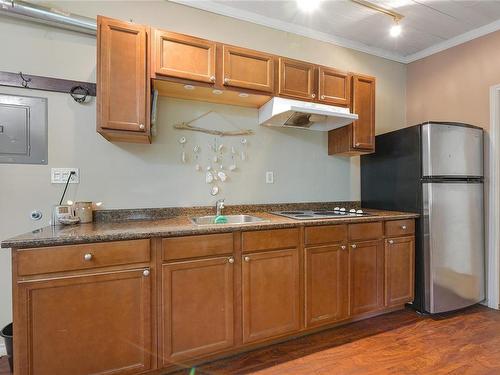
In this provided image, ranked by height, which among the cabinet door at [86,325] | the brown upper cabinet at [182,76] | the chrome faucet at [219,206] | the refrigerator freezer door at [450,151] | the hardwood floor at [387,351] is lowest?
the hardwood floor at [387,351]

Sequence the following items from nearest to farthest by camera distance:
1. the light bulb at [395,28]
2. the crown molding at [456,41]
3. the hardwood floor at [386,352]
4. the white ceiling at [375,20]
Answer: the hardwood floor at [386,352] < the white ceiling at [375,20] < the light bulb at [395,28] < the crown molding at [456,41]

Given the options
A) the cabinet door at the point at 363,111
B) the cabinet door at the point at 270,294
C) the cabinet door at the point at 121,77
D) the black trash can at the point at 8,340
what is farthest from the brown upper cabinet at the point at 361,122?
the black trash can at the point at 8,340

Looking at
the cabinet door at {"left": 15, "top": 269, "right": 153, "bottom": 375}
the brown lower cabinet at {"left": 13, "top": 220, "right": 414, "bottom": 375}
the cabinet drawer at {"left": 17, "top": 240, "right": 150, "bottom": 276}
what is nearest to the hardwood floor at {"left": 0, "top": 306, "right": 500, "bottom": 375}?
the brown lower cabinet at {"left": 13, "top": 220, "right": 414, "bottom": 375}

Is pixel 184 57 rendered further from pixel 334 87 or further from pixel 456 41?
pixel 456 41

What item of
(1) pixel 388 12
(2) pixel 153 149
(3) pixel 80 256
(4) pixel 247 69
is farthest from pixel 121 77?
(1) pixel 388 12

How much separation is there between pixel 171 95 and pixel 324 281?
6.39 ft

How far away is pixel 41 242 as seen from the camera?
1.33 metres

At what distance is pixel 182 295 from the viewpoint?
5.37 feet

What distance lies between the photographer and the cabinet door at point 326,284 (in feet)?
6.62

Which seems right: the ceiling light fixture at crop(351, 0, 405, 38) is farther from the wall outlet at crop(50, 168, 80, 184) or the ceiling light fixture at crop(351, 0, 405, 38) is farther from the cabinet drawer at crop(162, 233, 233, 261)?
the wall outlet at crop(50, 168, 80, 184)

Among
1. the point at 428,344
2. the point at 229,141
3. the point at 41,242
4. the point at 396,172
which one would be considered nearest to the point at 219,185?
the point at 229,141

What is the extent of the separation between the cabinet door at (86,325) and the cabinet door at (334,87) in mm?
2093

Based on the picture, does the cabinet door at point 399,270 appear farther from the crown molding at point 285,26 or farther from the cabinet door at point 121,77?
the cabinet door at point 121,77

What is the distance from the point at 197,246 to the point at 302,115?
1451 millimetres
